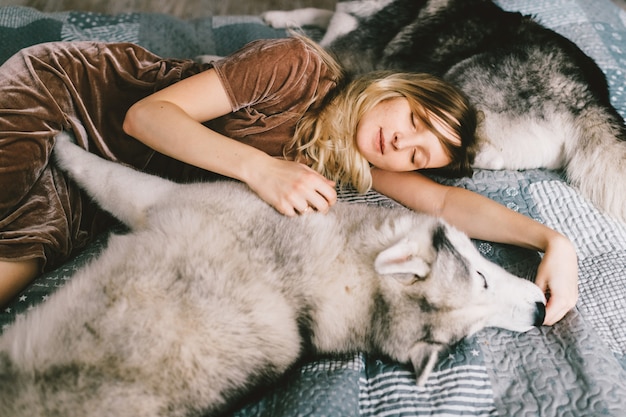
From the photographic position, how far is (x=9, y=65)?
177 centimetres

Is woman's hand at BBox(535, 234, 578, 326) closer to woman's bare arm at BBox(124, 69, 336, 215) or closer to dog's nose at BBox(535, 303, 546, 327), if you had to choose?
dog's nose at BBox(535, 303, 546, 327)

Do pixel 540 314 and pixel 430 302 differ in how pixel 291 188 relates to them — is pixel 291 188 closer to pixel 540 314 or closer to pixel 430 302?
pixel 430 302

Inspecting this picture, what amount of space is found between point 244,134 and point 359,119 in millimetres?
453

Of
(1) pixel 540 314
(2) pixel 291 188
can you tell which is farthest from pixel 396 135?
(1) pixel 540 314

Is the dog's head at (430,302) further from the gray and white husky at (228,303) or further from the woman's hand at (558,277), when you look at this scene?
the woman's hand at (558,277)

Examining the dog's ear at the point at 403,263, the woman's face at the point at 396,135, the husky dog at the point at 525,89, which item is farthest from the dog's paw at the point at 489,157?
the dog's ear at the point at 403,263

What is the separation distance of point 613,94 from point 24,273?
2560mm

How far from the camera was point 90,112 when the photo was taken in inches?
73.5

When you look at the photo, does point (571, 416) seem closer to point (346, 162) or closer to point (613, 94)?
point (346, 162)

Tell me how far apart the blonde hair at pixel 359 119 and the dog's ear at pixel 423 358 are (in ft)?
2.55

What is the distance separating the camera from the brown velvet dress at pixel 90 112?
5.25 ft

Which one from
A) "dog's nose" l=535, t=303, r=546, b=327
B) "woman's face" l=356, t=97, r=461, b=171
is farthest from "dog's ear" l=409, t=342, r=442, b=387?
"woman's face" l=356, t=97, r=461, b=171

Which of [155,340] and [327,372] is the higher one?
[155,340]

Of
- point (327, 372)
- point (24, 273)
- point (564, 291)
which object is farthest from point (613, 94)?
point (24, 273)
